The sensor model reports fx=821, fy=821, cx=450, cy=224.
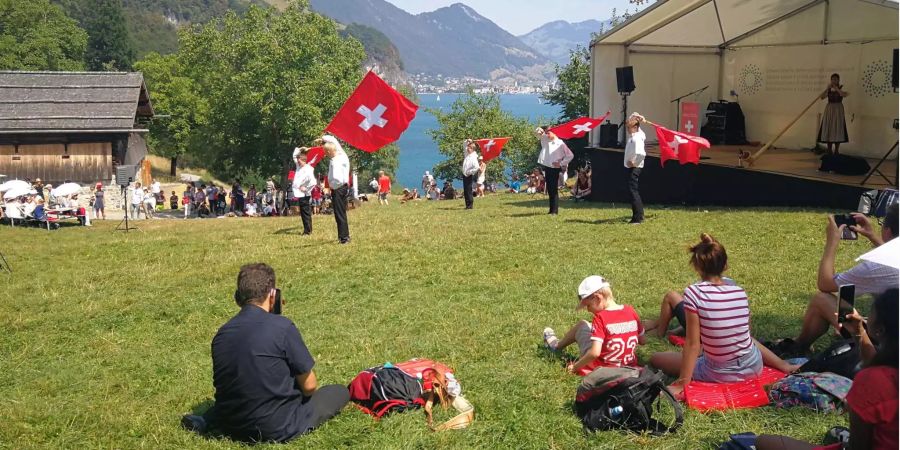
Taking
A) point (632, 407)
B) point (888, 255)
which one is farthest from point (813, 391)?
point (888, 255)

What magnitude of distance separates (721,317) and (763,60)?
66.0 ft

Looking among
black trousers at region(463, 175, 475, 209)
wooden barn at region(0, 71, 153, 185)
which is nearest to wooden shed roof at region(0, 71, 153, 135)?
wooden barn at region(0, 71, 153, 185)

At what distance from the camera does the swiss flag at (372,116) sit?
49.8 feet

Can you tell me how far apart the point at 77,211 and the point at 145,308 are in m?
16.7

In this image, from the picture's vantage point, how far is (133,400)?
282 inches

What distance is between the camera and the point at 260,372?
559 centimetres

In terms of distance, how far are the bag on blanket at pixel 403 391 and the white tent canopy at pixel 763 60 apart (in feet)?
51.4

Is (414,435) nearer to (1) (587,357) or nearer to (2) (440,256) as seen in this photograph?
(1) (587,357)

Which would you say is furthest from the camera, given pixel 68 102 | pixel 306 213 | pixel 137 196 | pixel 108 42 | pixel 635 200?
pixel 108 42

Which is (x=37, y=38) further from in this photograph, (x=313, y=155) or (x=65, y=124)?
(x=313, y=155)

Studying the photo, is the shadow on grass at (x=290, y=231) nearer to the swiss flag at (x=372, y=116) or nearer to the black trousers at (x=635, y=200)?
the swiss flag at (x=372, y=116)

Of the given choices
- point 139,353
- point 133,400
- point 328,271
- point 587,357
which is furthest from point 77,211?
point 587,357

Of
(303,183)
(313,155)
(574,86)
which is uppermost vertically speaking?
(574,86)

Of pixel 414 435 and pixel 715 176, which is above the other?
pixel 715 176
